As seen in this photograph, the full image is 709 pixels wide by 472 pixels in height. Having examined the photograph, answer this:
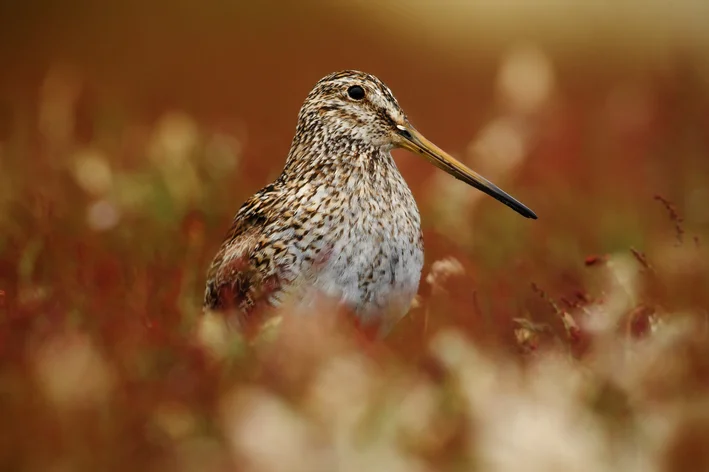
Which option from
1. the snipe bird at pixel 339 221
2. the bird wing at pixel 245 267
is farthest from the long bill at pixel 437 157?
the bird wing at pixel 245 267

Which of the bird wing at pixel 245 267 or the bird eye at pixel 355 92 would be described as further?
the bird eye at pixel 355 92

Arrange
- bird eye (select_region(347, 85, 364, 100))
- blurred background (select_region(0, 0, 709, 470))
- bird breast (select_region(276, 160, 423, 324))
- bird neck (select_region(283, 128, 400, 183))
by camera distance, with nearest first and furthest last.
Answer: blurred background (select_region(0, 0, 709, 470)), bird breast (select_region(276, 160, 423, 324)), bird neck (select_region(283, 128, 400, 183)), bird eye (select_region(347, 85, 364, 100))

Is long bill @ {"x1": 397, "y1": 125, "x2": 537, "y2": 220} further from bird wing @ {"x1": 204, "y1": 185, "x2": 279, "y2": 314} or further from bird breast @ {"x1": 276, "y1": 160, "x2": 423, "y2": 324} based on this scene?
bird wing @ {"x1": 204, "y1": 185, "x2": 279, "y2": 314}

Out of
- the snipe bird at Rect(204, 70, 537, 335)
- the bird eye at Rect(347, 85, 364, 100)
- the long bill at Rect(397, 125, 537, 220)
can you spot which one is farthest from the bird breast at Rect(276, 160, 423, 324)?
the bird eye at Rect(347, 85, 364, 100)

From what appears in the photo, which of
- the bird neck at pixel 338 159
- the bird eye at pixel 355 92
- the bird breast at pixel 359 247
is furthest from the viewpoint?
the bird eye at pixel 355 92

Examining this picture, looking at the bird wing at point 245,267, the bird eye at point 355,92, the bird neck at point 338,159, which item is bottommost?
the bird wing at point 245,267

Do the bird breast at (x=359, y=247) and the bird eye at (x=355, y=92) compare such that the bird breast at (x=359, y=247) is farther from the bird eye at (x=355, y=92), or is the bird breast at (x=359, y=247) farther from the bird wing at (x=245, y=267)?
the bird eye at (x=355, y=92)

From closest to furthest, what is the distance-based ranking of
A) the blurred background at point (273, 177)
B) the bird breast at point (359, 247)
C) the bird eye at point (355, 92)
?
the blurred background at point (273, 177), the bird breast at point (359, 247), the bird eye at point (355, 92)

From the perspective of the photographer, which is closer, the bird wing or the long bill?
the bird wing
